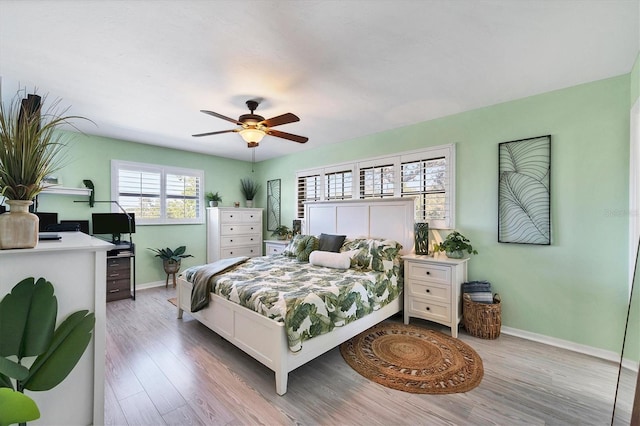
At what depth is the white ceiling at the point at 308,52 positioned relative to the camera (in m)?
1.73

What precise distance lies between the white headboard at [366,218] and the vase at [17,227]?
357 cm

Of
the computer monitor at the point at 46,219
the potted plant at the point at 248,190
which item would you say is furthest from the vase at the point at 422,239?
the computer monitor at the point at 46,219

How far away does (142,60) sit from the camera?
2264 mm

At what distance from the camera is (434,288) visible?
315 cm

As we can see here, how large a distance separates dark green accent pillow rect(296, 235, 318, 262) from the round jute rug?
131cm

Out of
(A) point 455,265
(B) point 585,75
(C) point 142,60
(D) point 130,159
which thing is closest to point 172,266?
(D) point 130,159

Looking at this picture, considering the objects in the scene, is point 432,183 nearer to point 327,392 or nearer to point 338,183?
point 338,183

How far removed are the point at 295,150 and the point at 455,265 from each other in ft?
12.0

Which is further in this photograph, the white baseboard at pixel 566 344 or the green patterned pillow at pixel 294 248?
the green patterned pillow at pixel 294 248

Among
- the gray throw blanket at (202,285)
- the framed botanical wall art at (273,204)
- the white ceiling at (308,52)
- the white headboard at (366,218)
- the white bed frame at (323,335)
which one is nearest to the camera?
the white ceiling at (308,52)

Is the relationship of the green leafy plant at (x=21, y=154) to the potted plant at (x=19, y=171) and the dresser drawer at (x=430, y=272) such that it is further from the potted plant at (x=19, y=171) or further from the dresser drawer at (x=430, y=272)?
the dresser drawer at (x=430, y=272)

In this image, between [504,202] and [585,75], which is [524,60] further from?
[504,202]

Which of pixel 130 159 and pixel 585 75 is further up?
pixel 585 75

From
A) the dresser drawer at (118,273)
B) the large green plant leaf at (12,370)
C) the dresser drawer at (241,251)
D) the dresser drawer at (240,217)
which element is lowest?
the dresser drawer at (118,273)
